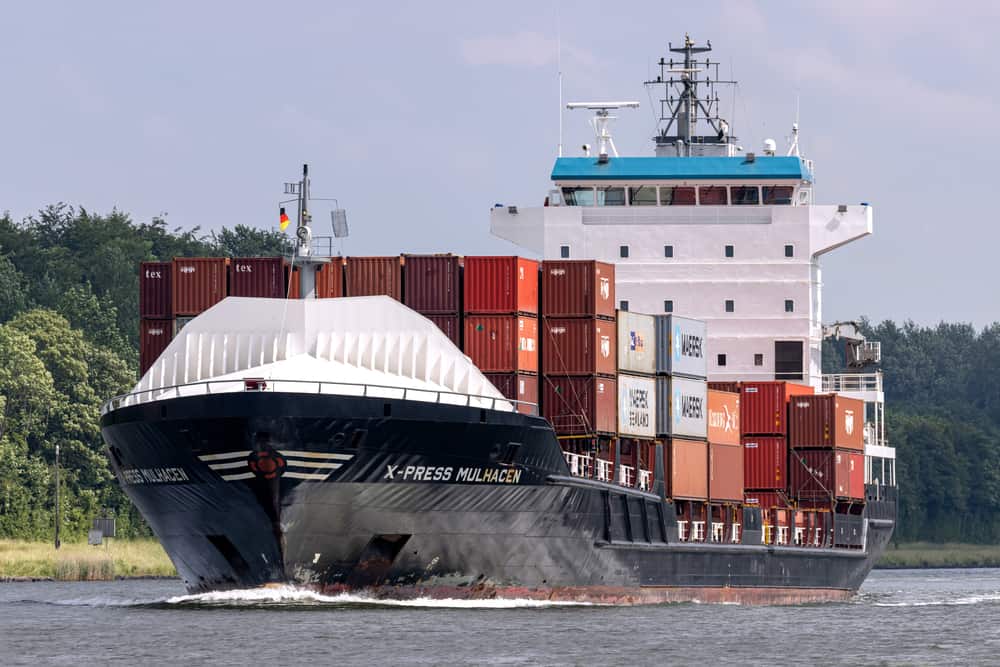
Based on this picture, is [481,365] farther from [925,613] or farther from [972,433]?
[972,433]

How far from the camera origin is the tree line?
94188mm

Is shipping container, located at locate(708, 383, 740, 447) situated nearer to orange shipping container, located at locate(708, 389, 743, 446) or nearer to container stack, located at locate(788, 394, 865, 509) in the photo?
orange shipping container, located at locate(708, 389, 743, 446)

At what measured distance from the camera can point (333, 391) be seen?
43.8m

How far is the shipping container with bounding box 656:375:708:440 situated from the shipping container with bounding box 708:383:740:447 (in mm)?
869

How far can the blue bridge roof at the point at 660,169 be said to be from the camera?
64625 mm

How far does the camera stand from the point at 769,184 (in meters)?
65.6

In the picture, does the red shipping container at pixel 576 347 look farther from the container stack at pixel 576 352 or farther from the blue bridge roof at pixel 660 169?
the blue bridge roof at pixel 660 169

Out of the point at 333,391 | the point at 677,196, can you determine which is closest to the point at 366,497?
the point at 333,391

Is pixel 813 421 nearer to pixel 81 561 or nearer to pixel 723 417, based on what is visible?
pixel 723 417

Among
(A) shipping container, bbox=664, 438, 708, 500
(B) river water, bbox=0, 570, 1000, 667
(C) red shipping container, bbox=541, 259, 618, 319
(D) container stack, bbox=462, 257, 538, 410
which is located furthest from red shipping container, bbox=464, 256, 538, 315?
(B) river water, bbox=0, 570, 1000, 667

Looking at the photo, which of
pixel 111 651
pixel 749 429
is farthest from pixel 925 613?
pixel 111 651

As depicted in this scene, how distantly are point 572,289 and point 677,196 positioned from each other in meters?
16.5

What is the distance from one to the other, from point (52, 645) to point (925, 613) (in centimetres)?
2495

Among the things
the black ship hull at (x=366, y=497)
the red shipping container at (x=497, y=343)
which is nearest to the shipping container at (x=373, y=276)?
the red shipping container at (x=497, y=343)
